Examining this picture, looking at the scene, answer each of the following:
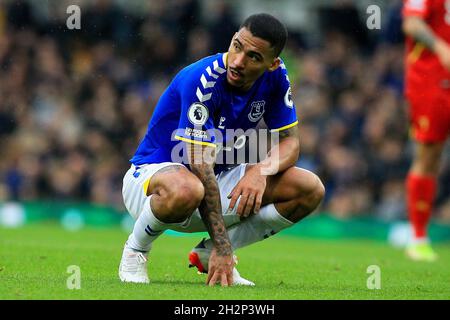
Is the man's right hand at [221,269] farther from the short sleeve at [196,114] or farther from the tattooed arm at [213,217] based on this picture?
the short sleeve at [196,114]

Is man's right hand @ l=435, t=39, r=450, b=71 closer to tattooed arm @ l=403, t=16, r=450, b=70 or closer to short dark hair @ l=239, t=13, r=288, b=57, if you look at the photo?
tattooed arm @ l=403, t=16, r=450, b=70

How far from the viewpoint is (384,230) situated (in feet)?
44.5

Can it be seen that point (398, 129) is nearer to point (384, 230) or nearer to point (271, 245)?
point (384, 230)

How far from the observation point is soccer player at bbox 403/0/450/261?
8367mm

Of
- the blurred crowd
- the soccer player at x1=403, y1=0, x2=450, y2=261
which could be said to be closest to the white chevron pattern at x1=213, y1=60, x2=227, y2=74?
the soccer player at x1=403, y1=0, x2=450, y2=261

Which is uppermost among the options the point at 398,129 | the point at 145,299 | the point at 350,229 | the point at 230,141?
the point at 230,141

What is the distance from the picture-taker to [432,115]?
843 cm

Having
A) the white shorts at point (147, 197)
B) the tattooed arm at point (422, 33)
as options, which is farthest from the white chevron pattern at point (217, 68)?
the tattooed arm at point (422, 33)

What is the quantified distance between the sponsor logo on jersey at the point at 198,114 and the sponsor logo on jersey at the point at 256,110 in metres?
0.46

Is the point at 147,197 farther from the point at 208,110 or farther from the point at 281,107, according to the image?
the point at 281,107

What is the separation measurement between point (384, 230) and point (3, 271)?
27.2 ft

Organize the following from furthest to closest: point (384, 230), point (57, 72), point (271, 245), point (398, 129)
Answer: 1. point (57, 72)
2. point (398, 129)
3. point (384, 230)
4. point (271, 245)

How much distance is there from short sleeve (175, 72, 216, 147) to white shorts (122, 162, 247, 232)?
305 millimetres
